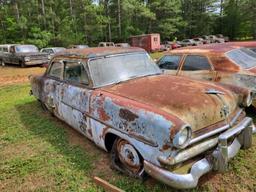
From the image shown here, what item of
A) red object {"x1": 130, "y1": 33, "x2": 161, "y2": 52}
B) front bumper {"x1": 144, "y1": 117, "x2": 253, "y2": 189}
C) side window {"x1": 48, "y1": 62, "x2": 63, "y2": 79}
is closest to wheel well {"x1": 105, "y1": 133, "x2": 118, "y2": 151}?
front bumper {"x1": 144, "y1": 117, "x2": 253, "y2": 189}

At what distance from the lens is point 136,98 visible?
3.46 metres

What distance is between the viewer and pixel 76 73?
4.54 metres

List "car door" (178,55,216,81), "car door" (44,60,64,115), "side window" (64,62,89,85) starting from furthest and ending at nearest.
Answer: "car door" (178,55,216,81), "car door" (44,60,64,115), "side window" (64,62,89,85)

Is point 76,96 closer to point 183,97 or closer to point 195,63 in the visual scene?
point 183,97

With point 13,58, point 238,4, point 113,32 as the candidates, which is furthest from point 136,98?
point 238,4

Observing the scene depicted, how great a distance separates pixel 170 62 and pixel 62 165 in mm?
3967

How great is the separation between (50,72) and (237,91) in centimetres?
386

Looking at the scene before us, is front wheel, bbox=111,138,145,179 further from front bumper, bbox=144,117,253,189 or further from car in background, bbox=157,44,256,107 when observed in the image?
car in background, bbox=157,44,256,107

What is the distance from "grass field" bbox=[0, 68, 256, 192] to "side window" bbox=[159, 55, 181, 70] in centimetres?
269

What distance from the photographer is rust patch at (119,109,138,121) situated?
3141 millimetres

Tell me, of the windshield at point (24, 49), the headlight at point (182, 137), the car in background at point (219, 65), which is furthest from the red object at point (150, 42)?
the headlight at point (182, 137)

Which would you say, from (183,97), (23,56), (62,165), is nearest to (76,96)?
(62,165)

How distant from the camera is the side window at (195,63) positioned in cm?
576

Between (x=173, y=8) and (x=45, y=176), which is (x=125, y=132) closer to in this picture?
(x=45, y=176)
